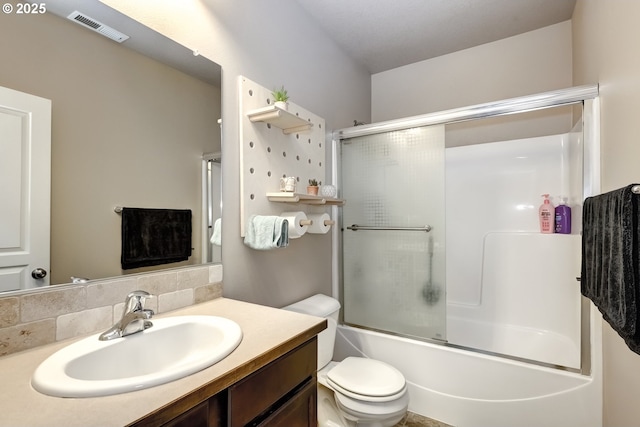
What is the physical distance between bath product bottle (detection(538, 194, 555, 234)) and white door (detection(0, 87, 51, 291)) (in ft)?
9.38

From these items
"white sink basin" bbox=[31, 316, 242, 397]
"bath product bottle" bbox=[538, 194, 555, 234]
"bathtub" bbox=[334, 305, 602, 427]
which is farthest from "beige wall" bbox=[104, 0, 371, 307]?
"bath product bottle" bbox=[538, 194, 555, 234]

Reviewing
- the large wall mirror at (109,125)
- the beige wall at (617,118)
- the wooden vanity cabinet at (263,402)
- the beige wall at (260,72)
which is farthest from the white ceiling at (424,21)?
the wooden vanity cabinet at (263,402)

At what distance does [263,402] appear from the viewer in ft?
2.69

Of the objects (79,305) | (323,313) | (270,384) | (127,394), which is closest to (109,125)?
(79,305)

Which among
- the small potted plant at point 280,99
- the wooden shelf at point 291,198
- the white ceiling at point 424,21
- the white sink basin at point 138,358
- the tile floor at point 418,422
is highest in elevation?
the white ceiling at point 424,21

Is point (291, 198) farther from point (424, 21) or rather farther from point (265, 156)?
point (424, 21)

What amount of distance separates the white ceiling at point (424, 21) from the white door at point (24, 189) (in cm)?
161

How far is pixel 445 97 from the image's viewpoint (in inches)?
103

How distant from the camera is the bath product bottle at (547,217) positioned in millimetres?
2275

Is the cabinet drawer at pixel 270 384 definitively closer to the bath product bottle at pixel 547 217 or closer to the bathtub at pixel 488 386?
the bathtub at pixel 488 386

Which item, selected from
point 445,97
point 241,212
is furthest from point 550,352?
point 241,212

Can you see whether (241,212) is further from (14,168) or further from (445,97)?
(445,97)

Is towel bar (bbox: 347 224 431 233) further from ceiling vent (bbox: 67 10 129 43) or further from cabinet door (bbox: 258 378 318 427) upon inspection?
ceiling vent (bbox: 67 10 129 43)

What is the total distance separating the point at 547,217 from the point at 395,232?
1.20 m
